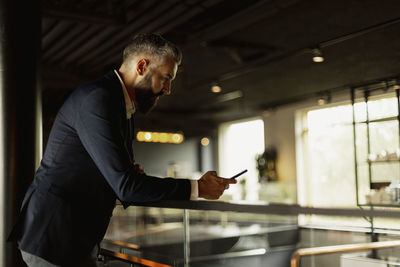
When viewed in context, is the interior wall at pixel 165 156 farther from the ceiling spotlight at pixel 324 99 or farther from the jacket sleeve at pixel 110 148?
the jacket sleeve at pixel 110 148

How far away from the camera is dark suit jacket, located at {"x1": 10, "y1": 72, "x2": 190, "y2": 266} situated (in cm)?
121

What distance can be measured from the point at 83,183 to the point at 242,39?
19.6 ft

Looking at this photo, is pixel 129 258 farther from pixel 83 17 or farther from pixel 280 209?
pixel 83 17

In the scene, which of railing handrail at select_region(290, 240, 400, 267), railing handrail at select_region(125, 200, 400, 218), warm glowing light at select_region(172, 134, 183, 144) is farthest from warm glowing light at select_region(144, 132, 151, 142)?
railing handrail at select_region(125, 200, 400, 218)

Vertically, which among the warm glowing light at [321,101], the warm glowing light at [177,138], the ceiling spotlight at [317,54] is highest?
the ceiling spotlight at [317,54]

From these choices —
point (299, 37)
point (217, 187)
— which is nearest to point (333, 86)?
point (299, 37)

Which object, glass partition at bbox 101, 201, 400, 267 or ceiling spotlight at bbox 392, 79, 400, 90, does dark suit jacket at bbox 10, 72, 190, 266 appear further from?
ceiling spotlight at bbox 392, 79, 400, 90

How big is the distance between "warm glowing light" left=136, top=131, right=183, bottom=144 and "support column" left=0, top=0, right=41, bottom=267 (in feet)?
30.2

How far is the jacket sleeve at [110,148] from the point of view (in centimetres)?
120

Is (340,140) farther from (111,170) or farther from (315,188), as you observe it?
(111,170)

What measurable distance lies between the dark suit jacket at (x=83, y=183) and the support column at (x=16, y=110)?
972 mm

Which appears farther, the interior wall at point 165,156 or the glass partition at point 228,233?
the interior wall at point 165,156

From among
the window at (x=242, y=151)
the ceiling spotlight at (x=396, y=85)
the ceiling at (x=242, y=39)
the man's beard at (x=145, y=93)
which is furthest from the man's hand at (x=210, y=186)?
the window at (x=242, y=151)

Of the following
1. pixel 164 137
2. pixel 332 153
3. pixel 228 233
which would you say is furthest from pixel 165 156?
pixel 228 233
